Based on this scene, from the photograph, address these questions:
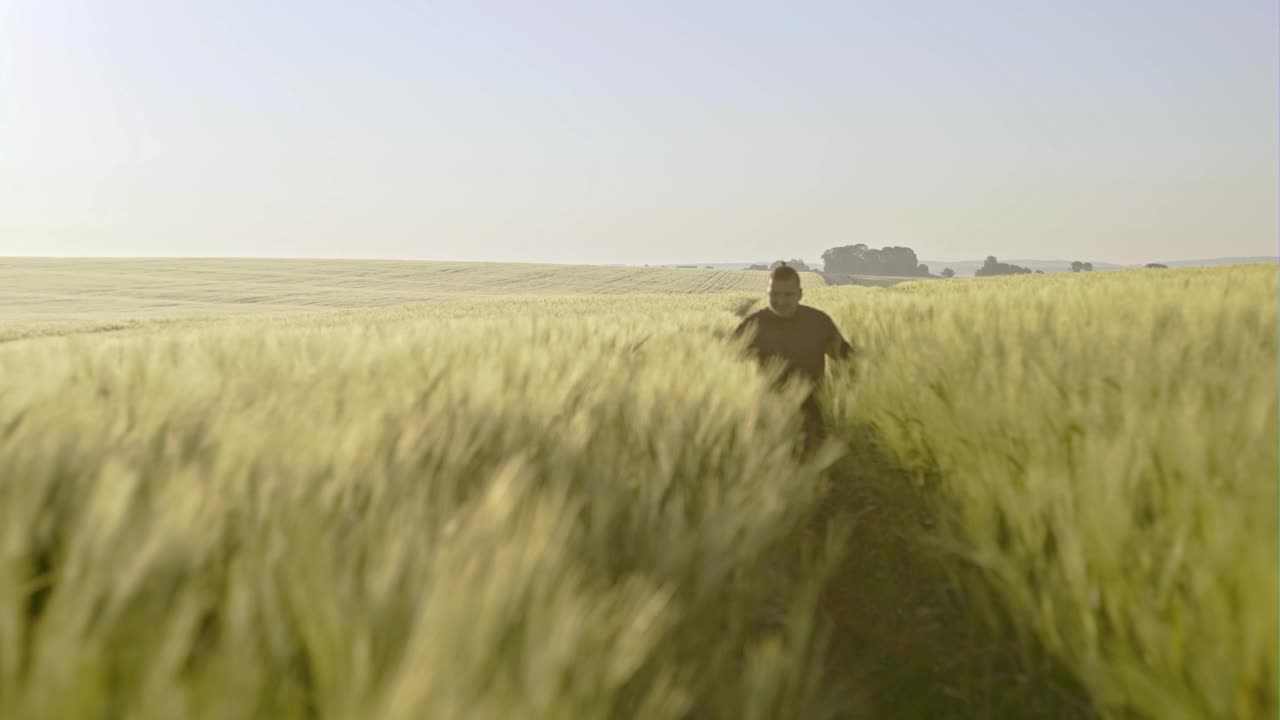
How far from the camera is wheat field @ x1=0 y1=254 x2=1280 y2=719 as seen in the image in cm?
71

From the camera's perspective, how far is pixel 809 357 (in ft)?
13.1

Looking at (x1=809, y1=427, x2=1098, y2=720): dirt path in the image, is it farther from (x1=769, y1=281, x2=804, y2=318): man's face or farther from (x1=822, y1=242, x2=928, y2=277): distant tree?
(x1=822, y1=242, x2=928, y2=277): distant tree

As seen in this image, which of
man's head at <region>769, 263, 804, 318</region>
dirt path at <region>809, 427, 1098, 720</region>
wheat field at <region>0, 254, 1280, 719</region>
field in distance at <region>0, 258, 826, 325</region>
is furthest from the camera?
field in distance at <region>0, 258, 826, 325</region>

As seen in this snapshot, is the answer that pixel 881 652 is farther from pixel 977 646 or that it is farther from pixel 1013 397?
pixel 1013 397

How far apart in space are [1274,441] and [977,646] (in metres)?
0.71

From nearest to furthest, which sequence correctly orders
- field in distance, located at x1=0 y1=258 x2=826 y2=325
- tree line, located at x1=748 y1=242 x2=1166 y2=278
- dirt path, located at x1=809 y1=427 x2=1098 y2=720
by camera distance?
dirt path, located at x1=809 y1=427 x2=1098 y2=720 → field in distance, located at x1=0 y1=258 x2=826 y2=325 → tree line, located at x1=748 y1=242 x2=1166 y2=278

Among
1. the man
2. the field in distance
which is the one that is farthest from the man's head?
the field in distance

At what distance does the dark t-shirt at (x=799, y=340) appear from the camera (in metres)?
3.96

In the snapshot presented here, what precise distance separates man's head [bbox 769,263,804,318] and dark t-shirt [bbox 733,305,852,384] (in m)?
0.04

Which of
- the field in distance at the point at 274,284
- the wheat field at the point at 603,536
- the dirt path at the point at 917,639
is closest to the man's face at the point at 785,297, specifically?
the wheat field at the point at 603,536

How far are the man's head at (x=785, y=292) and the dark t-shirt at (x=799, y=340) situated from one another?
0.13ft

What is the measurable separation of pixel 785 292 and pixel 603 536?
9.50 ft

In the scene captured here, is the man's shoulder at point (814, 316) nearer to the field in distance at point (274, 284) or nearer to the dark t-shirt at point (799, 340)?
the dark t-shirt at point (799, 340)

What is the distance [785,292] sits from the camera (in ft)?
12.9
